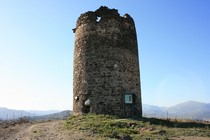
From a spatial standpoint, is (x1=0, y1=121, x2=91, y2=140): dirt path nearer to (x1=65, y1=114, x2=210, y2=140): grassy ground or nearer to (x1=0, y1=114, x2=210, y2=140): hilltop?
(x1=0, y1=114, x2=210, y2=140): hilltop

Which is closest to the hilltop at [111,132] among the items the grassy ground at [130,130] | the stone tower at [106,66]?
the grassy ground at [130,130]

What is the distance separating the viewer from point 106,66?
68.1ft

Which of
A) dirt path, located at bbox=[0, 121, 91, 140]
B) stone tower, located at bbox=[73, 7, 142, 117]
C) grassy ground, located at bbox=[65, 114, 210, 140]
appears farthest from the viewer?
stone tower, located at bbox=[73, 7, 142, 117]

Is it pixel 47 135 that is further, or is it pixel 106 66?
pixel 106 66

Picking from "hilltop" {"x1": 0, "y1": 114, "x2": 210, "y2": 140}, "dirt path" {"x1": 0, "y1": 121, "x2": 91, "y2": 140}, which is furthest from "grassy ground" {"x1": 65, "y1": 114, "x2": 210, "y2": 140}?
"dirt path" {"x1": 0, "y1": 121, "x2": 91, "y2": 140}

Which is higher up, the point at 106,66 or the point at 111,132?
the point at 106,66

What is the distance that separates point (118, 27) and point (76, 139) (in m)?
11.5

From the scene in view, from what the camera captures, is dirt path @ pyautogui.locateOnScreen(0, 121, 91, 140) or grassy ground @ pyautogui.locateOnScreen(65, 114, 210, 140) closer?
grassy ground @ pyautogui.locateOnScreen(65, 114, 210, 140)

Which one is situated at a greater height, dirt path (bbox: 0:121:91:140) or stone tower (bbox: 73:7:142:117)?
stone tower (bbox: 73:7:142:117)

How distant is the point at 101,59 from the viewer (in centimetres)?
2091

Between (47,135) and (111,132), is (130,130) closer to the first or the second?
(111,132)

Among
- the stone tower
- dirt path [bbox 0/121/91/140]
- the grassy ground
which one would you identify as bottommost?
dirt path [bbox 0/121/91/140]

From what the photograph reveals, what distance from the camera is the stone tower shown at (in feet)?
66.6

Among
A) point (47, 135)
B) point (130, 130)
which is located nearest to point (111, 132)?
point (130, 130)
